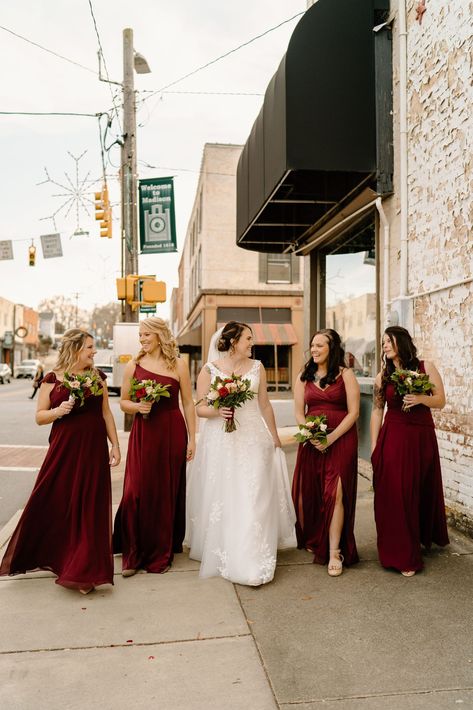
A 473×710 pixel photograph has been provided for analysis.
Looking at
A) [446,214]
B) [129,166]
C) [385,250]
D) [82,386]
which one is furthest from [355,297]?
[129,166]

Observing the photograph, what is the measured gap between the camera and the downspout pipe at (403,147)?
6969 millimetres

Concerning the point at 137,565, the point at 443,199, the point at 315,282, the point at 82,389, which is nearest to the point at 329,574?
the point at 137,565

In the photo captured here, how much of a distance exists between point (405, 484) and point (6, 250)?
2328 centimetres

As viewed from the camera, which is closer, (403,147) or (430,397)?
(430,397)

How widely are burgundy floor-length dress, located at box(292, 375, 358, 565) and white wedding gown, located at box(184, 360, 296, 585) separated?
0.50 feet

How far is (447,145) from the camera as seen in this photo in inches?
243

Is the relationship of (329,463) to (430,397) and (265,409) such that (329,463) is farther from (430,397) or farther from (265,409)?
(430,397)

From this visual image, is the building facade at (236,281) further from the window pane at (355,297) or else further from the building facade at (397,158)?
the building facade at (397,158)

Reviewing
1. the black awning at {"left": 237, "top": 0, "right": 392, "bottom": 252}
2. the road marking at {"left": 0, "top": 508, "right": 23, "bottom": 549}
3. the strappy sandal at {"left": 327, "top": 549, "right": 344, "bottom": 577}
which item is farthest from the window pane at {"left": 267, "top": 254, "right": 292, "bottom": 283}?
the strappy sandal at {"left": 327, "top": 549, "right": 344, "bottom": 577}

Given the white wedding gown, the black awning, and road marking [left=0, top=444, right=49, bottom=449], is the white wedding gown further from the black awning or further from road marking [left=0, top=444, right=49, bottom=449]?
road marking [left=0, top=444, right=49, bottom=449]

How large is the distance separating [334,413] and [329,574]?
125 cm

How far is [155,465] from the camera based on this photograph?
523cm

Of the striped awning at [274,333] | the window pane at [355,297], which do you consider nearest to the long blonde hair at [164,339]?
the window pane at [355,297]

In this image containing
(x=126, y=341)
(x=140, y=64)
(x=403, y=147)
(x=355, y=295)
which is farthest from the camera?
(x=140, y=64)
